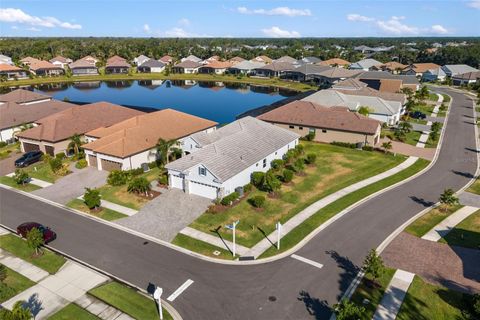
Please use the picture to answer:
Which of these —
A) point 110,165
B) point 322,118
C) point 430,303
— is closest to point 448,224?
point 430,303

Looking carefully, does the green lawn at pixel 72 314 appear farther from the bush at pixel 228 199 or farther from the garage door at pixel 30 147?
the garage door at pixel 30 147

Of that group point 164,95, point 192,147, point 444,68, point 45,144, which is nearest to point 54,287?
point 192,147

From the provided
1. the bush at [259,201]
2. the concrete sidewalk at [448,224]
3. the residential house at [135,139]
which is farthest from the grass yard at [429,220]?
the residential house at [135,139]

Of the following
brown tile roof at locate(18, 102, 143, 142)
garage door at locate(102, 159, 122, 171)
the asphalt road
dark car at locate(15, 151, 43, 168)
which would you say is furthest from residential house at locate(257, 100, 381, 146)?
dark car at locate(15, 151, 43, 168)

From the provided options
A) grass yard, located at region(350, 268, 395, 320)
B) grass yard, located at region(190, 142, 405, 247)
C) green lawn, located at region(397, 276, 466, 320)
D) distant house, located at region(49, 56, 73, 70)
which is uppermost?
distant house, located at region(49, 56, 73, 70)

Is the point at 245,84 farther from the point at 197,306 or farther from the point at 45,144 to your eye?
the point at 197,306

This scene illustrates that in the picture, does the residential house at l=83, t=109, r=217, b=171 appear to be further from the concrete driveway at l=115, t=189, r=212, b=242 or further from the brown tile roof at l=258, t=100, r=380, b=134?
the brown tile roof at l=258, t=100, r=380, b=134
